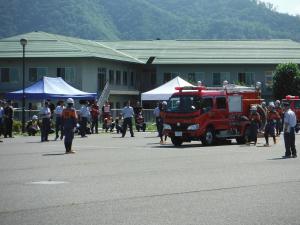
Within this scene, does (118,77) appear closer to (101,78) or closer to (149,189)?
(101,78)

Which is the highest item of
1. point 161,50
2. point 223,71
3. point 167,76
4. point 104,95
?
point 161,50

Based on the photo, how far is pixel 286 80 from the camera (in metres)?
72.8

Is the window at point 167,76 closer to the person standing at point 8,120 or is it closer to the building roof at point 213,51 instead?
the building roof at point 213,51

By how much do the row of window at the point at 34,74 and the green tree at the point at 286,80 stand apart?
21016mm

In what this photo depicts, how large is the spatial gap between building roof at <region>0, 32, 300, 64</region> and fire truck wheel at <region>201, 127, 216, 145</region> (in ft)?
128

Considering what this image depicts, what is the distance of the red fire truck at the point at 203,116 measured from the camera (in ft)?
90.0

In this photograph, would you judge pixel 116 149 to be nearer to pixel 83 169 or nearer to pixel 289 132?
pixel 289 132

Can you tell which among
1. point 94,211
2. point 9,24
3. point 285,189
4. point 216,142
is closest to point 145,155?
point 216,142

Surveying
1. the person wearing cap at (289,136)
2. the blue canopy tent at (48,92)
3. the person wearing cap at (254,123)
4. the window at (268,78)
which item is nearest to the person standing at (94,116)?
the blue canopy tent at (48,92)

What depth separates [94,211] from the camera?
10562 mm

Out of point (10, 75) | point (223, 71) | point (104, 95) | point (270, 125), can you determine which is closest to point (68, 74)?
point (104, 95)

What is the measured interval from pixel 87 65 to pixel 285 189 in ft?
183

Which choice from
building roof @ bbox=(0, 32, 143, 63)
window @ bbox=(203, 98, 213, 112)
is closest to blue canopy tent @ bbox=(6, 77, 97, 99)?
window @ bbox=(203, 98, 213, 112)

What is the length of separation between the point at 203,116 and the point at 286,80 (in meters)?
46.9
